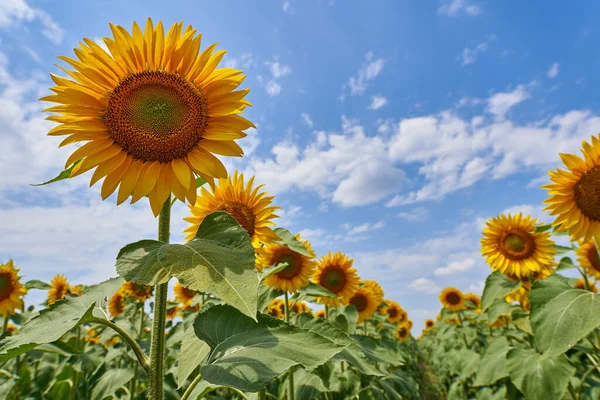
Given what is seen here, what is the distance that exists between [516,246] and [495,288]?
1051 mm

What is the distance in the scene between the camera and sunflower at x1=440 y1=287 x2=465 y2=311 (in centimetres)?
1077

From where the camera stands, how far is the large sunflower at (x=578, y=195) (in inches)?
148

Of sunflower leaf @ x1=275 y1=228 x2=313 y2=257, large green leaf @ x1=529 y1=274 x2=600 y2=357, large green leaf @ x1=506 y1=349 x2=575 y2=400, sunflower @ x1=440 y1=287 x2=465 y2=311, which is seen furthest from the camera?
sunflower @ x1=440 y1=287 x2=465 y2=311

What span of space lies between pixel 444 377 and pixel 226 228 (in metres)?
10.9

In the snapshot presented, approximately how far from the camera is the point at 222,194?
298 cm

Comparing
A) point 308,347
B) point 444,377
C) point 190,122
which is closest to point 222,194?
point 190,122

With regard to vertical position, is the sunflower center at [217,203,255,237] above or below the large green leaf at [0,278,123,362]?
above

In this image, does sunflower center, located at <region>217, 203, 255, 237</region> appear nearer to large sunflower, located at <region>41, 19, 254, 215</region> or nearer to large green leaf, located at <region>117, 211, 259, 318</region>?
large sunflower, located at <region>41, 19, 254, 215</region>

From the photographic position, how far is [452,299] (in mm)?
11016

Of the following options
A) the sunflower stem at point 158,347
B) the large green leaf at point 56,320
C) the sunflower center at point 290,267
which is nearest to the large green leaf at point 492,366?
the sunflower center at point 290,267

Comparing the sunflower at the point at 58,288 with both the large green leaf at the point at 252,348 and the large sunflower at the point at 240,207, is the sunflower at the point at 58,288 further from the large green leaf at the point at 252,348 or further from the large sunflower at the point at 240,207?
the large green leaf at the point at 252,348

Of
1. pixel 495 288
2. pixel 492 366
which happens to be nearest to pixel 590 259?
pixel 495 288

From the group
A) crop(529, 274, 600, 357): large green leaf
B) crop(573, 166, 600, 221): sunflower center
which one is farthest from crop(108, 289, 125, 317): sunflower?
crop(573, 166, 600, 221): sunflower center

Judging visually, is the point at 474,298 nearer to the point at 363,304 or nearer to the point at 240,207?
the point at 363,304
